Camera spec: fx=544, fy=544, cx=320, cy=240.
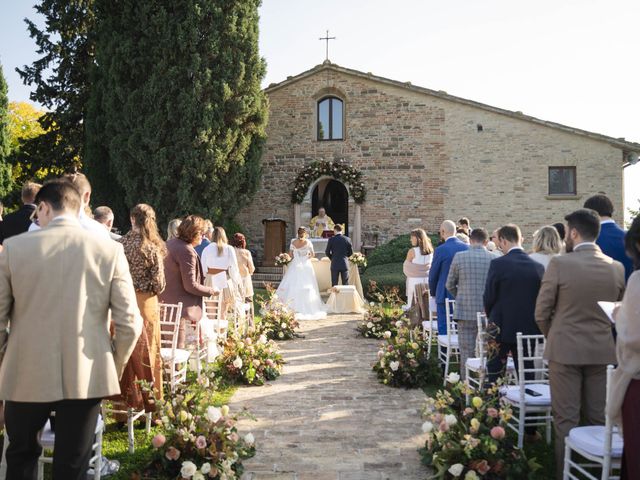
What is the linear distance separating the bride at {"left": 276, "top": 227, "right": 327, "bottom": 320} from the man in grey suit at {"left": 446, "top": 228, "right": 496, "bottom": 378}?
6.89 meters

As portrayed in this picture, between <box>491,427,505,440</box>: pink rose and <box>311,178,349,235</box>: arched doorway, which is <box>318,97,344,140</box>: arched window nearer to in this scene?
<box>311,178,349,235</box>: arched doorway

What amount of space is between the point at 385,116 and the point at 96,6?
9851 millimetres

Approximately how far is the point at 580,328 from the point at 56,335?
3422 mm

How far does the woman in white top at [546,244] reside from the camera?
217 inches

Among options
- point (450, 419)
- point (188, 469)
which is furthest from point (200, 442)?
point (450, 419)

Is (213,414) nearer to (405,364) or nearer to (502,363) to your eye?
(502,363)

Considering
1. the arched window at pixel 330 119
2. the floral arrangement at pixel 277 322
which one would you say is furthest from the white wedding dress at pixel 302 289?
the arched window at pixel 330 119

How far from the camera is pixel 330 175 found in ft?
63.2

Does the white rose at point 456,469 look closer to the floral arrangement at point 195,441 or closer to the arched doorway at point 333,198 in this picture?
the floral arrangement at point 195,441

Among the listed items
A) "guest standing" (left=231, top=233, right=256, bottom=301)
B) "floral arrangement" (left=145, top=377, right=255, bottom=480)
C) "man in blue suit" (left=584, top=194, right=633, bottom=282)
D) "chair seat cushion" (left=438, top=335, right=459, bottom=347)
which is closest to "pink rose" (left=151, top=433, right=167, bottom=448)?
"floral arrangement" (left=145, top=377, right=255, bottom=480)

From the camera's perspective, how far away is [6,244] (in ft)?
9.41

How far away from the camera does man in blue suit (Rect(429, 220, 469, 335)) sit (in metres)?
7.05

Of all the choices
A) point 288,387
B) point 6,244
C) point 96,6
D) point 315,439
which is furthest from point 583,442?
point 96,6

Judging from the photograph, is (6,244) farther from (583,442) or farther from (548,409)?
(548,409)
